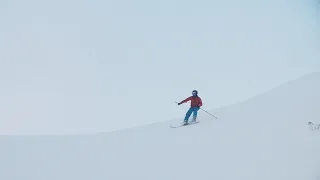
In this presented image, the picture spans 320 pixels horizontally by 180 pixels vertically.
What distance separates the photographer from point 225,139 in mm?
10367

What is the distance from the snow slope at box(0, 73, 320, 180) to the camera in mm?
8344

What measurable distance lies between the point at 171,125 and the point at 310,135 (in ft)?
17.1

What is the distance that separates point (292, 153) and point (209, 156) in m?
1.93

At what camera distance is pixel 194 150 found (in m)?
→ 9.88

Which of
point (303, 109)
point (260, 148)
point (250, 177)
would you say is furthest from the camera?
point (303, 109)

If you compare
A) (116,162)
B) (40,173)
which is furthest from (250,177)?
(40,173)

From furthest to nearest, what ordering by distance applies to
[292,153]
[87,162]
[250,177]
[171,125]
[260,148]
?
1. [171,125]
2. [87,162]
3. [260,148]
4. [292,153]
5. [250,177]

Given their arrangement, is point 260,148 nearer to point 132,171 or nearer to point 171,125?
point 132,171

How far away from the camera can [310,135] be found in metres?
9.28

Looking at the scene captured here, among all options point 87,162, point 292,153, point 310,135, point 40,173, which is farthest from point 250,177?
point 40,173

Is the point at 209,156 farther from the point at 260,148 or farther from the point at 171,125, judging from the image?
the point at 171,125

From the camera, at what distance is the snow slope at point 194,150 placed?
834 centimetres

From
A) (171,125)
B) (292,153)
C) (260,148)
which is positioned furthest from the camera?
(171,125)

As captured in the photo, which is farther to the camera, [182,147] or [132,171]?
[182,147]
